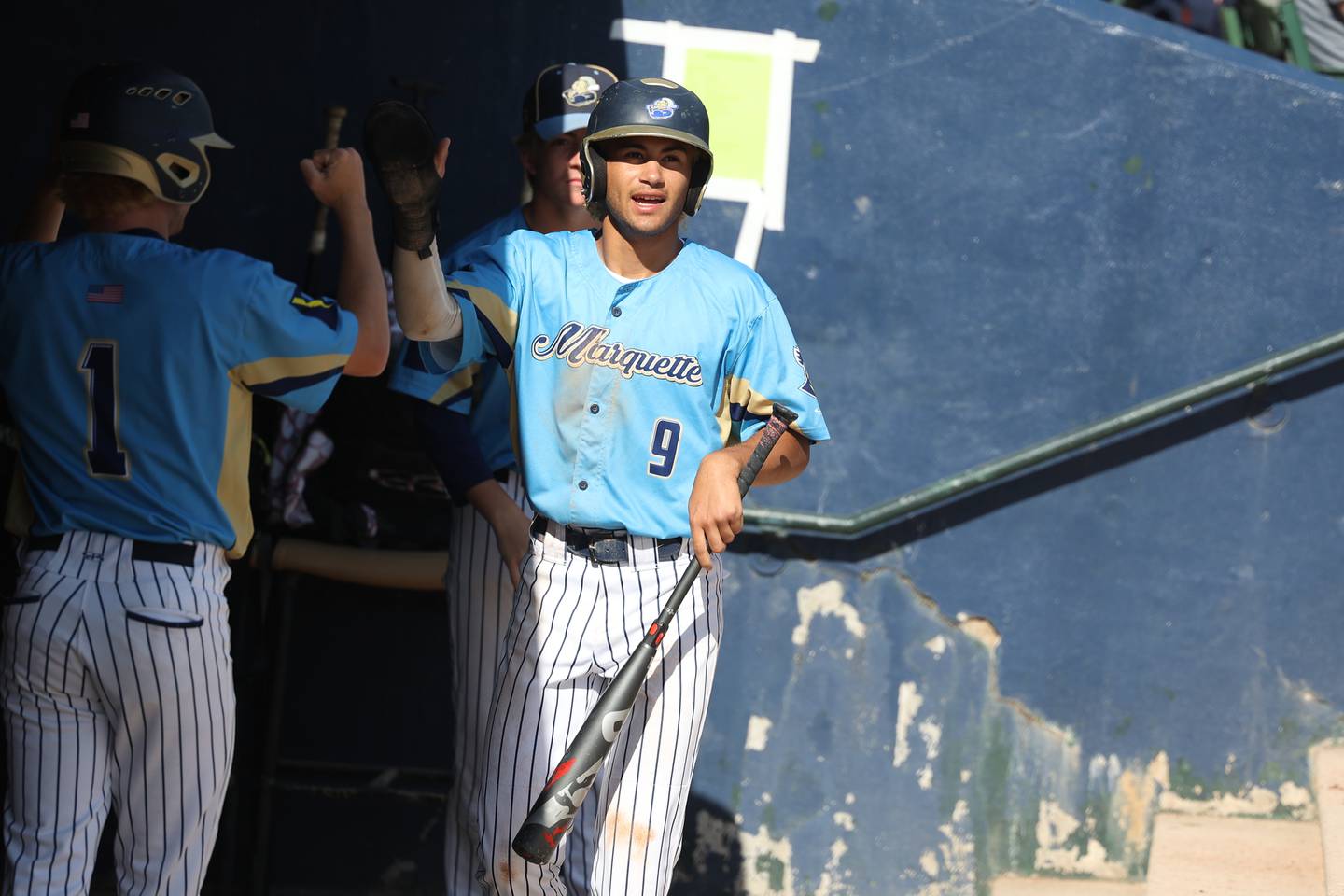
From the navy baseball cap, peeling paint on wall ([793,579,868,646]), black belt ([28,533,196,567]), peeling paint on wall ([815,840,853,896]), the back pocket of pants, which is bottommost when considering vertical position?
peeling paint on wall ([815,840,853,896])

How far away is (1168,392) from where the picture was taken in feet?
15.6

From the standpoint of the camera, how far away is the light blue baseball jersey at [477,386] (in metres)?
3.64

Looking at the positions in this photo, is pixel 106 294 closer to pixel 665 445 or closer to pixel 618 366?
pixel 618 366

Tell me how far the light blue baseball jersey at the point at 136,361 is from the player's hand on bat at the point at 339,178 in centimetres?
20

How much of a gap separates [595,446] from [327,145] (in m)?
1.47

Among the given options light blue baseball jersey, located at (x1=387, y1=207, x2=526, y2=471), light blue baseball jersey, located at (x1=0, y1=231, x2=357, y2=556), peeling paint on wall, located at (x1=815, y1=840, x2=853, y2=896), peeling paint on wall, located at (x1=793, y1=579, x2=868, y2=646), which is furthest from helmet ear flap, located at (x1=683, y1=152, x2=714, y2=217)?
peeling paint on wall, located at (x1=815, y1=840, x2=853, y2=896)

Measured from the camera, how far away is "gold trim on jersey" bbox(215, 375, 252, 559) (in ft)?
10.7

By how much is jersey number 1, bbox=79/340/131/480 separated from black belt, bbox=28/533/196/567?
5.7 inches

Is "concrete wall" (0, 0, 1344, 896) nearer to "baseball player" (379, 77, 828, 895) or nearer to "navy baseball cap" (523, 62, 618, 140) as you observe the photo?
"navy baseball cap" (523, 62, 618, 140)

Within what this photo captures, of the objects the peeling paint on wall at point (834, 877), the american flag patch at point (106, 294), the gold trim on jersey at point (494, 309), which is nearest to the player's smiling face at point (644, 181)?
the gold trim on jersey at point (494, 309)

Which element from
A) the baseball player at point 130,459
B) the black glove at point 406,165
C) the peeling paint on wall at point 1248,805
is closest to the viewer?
the black glove at point 406,165

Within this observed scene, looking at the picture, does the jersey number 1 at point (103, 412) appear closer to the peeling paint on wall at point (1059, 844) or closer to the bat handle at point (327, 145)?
the bat handle at point (327, 145)

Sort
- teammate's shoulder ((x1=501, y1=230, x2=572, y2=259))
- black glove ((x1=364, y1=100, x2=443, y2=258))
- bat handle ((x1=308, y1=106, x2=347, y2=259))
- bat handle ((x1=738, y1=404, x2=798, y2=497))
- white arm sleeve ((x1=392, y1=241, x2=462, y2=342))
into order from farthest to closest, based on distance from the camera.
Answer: bat handle ((x1=308, y1=106, x2=347, y2=259)), teammate's shoulder ((x1=501, y1=230, x2=572, y2=259)), bat handle ((x1=738, y1=404, x2=798, y2=497)), white arm sleeve ((x1=392, y1=241, x2=462, y2=342)), black glove ((x1=364, y1=100, x2=443, y2=258))

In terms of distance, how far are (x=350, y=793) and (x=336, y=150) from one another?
214 centimetres
